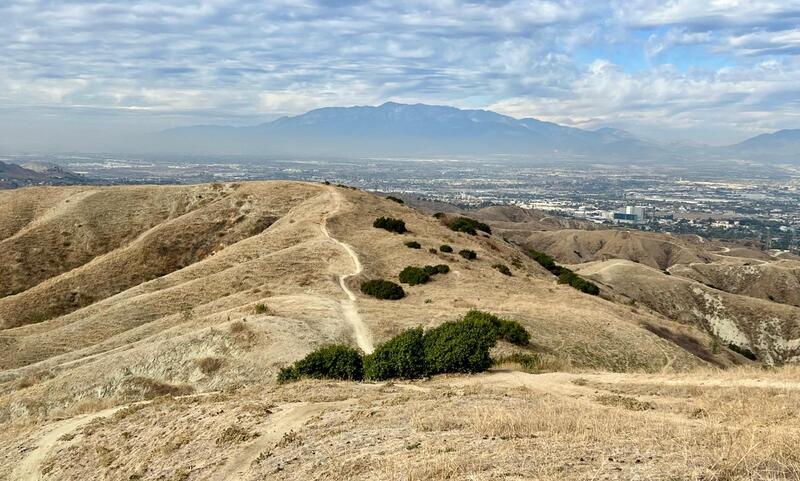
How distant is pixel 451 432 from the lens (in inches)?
481

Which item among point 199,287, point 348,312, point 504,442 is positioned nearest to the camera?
point 504,442

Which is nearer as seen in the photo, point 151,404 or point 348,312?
point 151,404

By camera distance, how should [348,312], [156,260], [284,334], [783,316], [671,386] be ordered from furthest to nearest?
[783,316] < [156,260] < [348,312] < [284,334] < [671,386]

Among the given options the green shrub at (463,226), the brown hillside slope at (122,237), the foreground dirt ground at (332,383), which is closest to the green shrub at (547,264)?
the foreground dirt ground at (332,383)

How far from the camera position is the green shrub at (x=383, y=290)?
39.1 meters

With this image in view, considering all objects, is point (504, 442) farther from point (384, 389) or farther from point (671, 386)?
point (671, 386)

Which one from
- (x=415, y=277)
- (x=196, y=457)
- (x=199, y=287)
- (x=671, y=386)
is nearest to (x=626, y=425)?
(x=671, y=386)

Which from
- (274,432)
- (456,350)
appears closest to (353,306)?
(456,350)

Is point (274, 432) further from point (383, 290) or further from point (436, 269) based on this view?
point (436, 269)

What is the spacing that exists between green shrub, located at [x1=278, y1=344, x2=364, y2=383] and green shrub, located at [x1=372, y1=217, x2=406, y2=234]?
3433 centimetres

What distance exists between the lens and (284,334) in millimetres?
28250

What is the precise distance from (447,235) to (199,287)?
26283mm

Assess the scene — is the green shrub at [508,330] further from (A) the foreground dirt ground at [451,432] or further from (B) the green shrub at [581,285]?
(B) the green shrub at [581,285]

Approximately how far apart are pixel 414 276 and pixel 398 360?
69.6 ft
